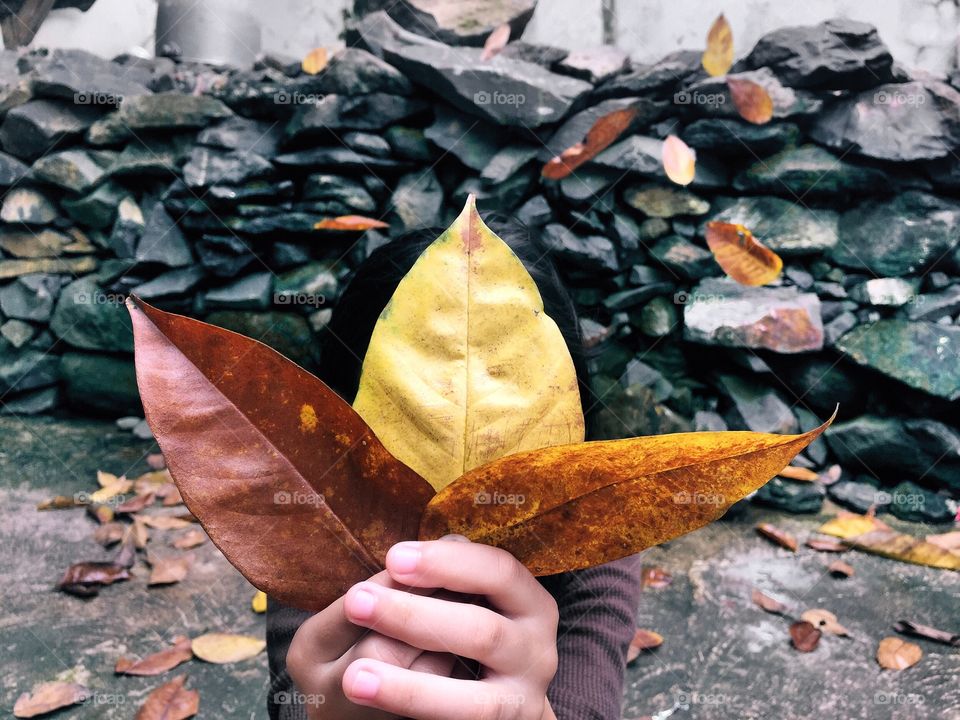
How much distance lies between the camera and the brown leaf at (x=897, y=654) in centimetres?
157

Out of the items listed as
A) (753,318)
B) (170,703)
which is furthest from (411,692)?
(753,318)

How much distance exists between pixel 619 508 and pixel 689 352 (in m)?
2.47

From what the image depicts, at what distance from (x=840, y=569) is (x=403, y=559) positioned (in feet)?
6.91

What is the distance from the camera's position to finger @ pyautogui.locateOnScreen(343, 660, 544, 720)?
280mm

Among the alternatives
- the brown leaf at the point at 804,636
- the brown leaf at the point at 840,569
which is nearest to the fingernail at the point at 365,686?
the brown leaf at the point at 804,636

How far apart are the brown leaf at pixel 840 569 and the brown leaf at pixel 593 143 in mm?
1673

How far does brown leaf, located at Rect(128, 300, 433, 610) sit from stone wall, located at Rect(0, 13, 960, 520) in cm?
217

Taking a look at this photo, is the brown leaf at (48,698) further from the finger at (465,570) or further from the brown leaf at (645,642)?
the finger at (465,570)

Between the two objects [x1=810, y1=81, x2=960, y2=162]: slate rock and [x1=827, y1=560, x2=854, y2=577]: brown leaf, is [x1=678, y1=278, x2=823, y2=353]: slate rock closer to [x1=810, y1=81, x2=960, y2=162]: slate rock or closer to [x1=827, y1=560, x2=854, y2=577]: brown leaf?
[x1=810, y1=81, x2=960, y2=162]: slate rock

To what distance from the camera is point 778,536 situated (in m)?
2.13

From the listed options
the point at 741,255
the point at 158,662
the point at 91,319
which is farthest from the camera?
the point at 91,319

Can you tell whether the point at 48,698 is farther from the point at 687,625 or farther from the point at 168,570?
the point at 687,625

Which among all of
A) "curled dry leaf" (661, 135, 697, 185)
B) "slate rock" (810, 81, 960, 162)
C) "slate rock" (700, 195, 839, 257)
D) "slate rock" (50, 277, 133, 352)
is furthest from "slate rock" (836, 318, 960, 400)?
"slate rock" (50, 277, 133, 352)

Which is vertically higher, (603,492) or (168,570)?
(603,492)
